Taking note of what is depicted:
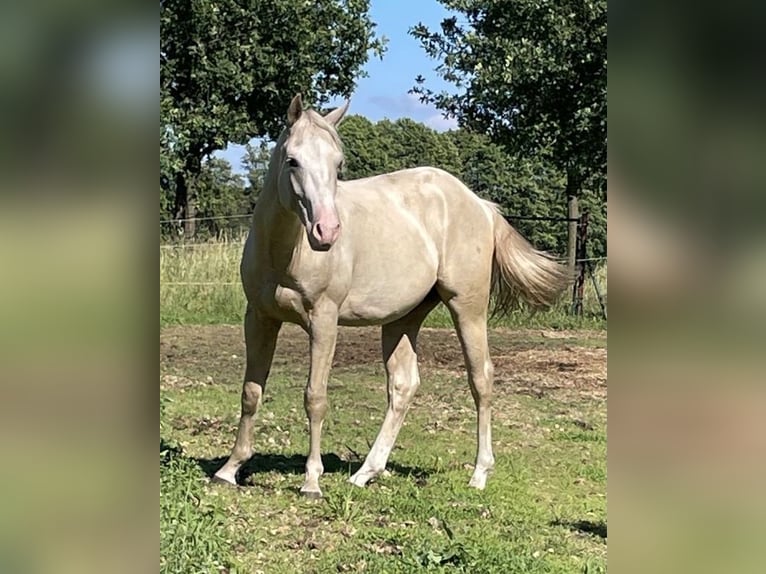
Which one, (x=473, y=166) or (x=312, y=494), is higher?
(x=473, y=166)

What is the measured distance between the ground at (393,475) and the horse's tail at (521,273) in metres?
1.06

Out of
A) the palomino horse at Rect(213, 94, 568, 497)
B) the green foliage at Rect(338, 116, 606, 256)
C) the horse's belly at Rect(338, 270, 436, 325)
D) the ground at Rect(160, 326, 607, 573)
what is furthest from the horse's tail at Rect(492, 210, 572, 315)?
the green foliage at Rect(338, 116, 606, 256)

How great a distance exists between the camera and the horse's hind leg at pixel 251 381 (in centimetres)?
400

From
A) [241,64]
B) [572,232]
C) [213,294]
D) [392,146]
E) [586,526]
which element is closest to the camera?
[586,526]

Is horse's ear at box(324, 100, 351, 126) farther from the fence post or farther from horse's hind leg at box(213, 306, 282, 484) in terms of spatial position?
the fence post

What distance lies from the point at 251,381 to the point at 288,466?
78cm

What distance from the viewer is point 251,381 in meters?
4.04

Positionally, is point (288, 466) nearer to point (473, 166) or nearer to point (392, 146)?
point (473, 166)

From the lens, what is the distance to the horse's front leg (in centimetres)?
387

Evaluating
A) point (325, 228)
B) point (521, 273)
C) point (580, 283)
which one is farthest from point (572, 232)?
point (325, 228)

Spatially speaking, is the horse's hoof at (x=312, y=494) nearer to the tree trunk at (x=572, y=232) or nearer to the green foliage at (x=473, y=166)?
the tree trunk at (x=572, y=232)

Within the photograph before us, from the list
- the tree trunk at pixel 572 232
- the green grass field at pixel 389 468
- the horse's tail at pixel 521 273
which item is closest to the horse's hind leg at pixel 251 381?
the green grass field at pixel 389 468

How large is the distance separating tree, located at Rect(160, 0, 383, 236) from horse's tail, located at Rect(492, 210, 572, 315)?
7.88 m
